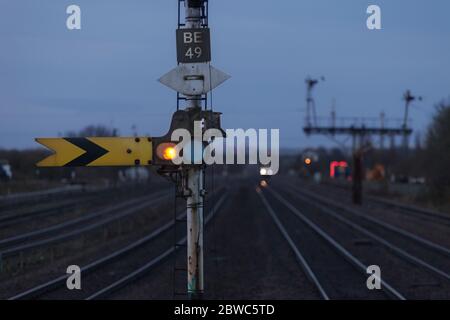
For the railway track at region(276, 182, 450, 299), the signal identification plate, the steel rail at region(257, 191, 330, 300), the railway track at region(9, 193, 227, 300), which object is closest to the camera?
the signal identification plate

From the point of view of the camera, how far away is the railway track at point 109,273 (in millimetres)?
12812

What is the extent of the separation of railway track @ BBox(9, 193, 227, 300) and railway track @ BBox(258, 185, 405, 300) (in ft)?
10.6

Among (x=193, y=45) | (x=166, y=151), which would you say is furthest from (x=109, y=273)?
(x=193, y=45)

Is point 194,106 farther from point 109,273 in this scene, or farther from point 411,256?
point 411,256

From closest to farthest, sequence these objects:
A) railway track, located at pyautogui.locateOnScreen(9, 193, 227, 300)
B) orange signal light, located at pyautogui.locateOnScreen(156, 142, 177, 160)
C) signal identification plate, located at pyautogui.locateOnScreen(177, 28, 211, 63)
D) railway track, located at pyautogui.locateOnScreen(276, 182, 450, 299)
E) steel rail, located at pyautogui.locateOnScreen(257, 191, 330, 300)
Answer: orange signal light, located at pyautogui.locateOnScreen(156, 142, 177, 160), signal identification plate, located at pyautogui.locateOnScreen(177, 28, 211, 63), railway track, located at pyautogui.locateOnScreen(9, 193, 227, 300), steel rail, located at pyautogui.locateOnScreen(257, 191, 330, 300), railway track, located at pyautogui.locateOnScreen(276, 182, 450, 299)

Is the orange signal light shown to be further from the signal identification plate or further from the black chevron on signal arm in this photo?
the signal identification plate

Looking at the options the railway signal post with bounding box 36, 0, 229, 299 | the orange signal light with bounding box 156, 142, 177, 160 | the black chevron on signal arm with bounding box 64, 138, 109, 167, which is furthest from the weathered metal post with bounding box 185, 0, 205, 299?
the black chevron on signal arm with bounding box 64, 138, 109, 167

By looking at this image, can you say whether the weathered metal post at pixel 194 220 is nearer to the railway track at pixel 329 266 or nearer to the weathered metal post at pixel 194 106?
the weathered metal post at pixel 194 106

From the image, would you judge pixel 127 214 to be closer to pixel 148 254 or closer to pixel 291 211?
pixel 291 211

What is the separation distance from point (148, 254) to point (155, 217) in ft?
51.2

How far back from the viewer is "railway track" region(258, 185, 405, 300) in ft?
44.4

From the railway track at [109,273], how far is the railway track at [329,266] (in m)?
3.24

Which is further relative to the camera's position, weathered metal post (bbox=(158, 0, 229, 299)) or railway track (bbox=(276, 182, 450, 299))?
railway track (bbox=(276, 182, 450, 299))

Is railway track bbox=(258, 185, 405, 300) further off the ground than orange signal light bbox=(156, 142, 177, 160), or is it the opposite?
orange signal light bbox=(156, 142, 177, 160)
